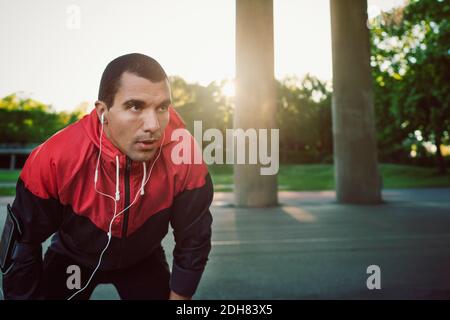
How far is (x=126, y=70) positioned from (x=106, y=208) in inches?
25.4

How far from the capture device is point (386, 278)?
4.02 meters

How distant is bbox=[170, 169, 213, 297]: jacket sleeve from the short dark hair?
1.62 feet

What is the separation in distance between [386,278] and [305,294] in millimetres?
977

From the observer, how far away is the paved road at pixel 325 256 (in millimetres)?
3668

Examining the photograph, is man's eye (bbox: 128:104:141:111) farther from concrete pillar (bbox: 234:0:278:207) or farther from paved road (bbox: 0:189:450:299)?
concrete pillar (bbox: 234:0:278:207)

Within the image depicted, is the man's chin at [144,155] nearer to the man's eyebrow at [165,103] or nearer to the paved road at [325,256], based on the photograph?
the man's eyebrow at [165,103]

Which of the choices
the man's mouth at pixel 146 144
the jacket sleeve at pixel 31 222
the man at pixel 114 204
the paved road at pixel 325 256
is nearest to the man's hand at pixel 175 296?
the man at pixel 114 204

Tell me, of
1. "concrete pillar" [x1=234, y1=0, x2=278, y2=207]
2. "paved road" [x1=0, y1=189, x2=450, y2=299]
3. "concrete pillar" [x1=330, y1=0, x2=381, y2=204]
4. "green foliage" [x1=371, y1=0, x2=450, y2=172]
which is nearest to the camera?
"paved road" [x1=0, y1=189, x2=450, y2=299]

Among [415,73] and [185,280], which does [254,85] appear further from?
[415,73]

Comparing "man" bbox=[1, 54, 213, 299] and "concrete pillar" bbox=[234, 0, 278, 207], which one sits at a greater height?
"concrete pillar" bbox=[234, 0, 278, 207]

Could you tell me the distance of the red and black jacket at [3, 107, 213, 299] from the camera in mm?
1753

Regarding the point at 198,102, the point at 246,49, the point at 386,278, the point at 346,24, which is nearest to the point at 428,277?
the point at 386,278

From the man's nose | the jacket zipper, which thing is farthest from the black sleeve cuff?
the man's nose

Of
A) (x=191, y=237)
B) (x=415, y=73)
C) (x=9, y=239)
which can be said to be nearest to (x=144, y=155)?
(x=191, y=237)
